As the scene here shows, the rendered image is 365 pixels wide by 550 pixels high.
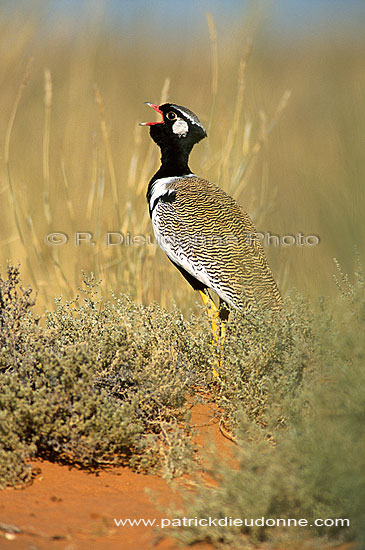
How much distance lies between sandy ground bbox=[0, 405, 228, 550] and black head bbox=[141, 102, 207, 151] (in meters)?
2.62

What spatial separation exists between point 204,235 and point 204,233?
0.01 metres

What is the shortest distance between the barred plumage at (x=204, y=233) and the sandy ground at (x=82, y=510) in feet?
4.27

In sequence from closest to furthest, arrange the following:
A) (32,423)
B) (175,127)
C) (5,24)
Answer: (32,423) < (175,127) < (5,24)

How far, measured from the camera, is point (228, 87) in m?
6.11

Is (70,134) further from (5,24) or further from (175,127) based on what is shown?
(175,127)

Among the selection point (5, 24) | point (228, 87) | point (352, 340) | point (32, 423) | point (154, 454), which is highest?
point (5, 24)

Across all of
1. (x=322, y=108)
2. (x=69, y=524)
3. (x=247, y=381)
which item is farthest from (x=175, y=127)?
(x=69, y=524)

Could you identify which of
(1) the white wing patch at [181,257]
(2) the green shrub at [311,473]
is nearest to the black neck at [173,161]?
(1) the white wing patch at [181,257]

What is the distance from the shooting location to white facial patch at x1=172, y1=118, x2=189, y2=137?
4.66m

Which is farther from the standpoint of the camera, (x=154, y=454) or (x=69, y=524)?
(x=154, y=454)

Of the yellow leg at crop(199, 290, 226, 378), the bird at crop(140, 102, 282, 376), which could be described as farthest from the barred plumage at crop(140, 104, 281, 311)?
the yellow leg at crop(199, 290, 226, 378)

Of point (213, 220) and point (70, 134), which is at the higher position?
point (70, 134)

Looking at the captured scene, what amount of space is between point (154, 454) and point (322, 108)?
174cm

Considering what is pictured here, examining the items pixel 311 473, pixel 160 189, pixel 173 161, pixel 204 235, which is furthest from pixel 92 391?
pixel 173 161
